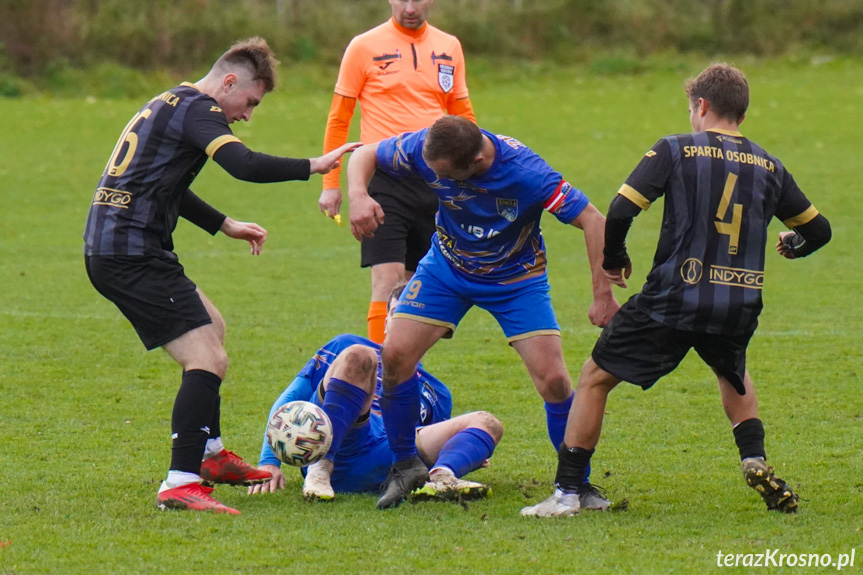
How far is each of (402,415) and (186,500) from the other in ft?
3.55

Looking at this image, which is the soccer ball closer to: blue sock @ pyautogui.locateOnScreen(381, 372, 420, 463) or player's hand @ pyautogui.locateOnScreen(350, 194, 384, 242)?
blue sock @ pyautogui.locateOnScreen(381, 372, 420, 463)

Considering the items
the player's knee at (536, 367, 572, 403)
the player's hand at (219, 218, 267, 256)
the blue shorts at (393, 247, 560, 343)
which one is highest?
the player's hand at (219, 218, 267, 256)

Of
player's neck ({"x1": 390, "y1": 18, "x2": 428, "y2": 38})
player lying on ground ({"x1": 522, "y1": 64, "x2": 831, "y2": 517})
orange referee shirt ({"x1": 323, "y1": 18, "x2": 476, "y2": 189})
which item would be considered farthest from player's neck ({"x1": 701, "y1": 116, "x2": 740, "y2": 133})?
player's neck ({"x1": 390, "y1": 18, "x2": 428, "y2": 38})

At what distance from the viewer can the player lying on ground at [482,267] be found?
521 centimetres

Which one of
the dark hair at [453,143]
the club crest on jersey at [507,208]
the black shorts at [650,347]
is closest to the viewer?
the black shorts at [650,347]

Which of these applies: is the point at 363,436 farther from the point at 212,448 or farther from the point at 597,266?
the point at 597,266

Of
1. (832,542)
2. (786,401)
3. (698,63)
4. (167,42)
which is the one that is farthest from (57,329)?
(698,63)

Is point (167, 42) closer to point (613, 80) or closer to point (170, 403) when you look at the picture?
point (613, 80)

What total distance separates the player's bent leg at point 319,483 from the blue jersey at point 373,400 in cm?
18

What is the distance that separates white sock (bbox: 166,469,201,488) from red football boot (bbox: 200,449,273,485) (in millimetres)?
387

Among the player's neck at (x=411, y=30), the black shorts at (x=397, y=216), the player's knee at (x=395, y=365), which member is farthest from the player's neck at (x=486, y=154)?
the player's neck at (x=411, y=30)

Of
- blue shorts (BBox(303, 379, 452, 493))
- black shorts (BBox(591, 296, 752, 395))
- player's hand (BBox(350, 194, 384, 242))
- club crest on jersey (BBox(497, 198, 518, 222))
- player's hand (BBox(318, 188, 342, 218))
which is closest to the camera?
black shorts (BBox(591, 296, 752, 395))

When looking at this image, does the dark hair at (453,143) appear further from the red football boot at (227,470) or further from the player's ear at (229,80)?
the red football boot at (227,470)

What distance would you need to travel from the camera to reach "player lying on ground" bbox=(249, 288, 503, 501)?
5.34 m
